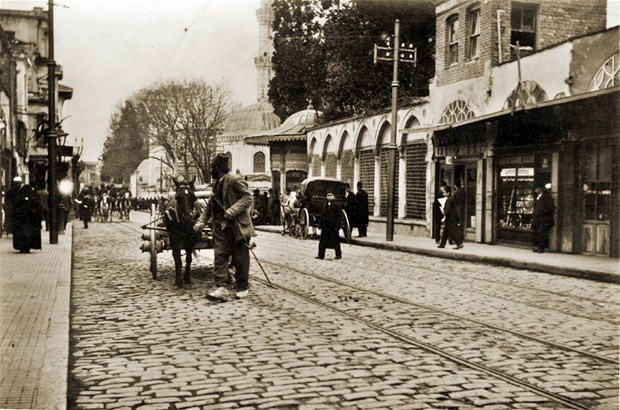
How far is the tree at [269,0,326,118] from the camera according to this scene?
45.8 m

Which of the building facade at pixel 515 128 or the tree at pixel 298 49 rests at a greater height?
the tree at pixel 298 49

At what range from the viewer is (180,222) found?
36.4 feet

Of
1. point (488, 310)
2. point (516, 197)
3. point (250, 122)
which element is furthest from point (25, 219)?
point (250, 122)

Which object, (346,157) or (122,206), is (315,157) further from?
(122,206)

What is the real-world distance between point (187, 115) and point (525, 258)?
44.5 metres

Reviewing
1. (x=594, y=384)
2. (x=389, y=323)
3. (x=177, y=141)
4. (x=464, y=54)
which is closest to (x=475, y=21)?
(x=464, y=54)

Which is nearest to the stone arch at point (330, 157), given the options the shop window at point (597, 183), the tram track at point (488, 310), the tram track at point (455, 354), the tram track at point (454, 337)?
the shop window at point (597, 183)

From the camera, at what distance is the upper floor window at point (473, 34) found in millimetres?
22703

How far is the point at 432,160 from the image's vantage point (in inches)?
977

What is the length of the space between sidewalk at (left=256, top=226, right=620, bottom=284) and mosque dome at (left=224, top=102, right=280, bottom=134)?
56610mm

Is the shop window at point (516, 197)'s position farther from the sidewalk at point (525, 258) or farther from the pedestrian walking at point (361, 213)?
the pedestrian walking at point (361, 213)

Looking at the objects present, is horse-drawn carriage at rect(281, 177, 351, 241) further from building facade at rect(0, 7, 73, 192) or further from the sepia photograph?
building facade at rect(0, 7, 73, 192)

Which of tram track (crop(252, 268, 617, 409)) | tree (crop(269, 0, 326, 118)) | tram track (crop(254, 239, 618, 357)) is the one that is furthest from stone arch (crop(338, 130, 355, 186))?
tram track (crop(252, 268, 617, 409))

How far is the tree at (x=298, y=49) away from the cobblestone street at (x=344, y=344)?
34.9 meters
